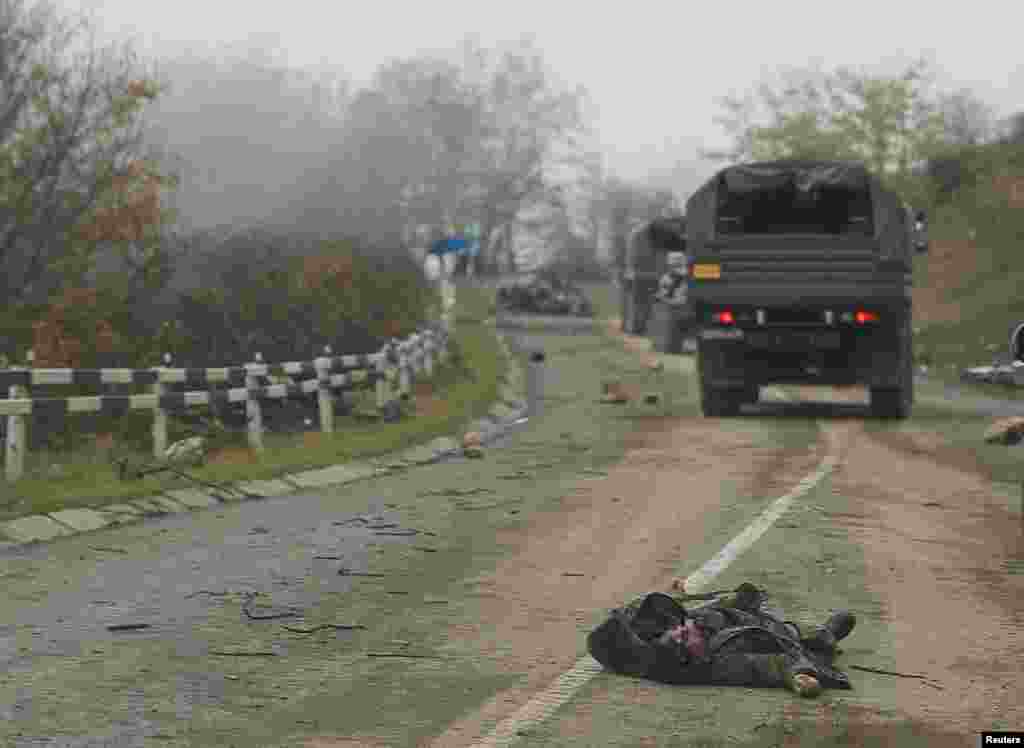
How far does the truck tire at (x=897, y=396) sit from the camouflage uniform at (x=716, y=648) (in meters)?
19.0

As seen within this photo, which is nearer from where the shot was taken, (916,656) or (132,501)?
(916,656)

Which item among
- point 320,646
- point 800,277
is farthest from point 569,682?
point 800,277

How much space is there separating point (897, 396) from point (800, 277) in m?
2.61

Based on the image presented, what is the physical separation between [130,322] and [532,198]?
252 feet

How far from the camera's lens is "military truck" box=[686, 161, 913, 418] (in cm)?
2562

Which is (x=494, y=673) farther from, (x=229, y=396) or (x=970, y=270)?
(x=970, y=270)

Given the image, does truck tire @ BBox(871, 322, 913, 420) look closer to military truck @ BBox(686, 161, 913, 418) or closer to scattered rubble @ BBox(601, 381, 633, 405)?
military truck @ BBox(686, 161, 913, 418)

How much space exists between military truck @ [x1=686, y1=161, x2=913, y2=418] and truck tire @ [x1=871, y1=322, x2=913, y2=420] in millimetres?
44

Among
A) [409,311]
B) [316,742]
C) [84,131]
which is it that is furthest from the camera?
[409,311]

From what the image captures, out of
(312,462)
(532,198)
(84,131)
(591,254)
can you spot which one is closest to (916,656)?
(312,462)

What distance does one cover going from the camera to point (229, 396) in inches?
763

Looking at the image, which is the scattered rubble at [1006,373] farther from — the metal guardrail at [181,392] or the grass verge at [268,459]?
the metal guardrail at [181,392]

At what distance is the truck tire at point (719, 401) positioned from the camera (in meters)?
27.0

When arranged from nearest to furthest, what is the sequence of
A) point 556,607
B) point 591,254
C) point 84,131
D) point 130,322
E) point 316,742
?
point 316,742 < point 556,607 < point 130,322 < point 84,131 < point 591,254
